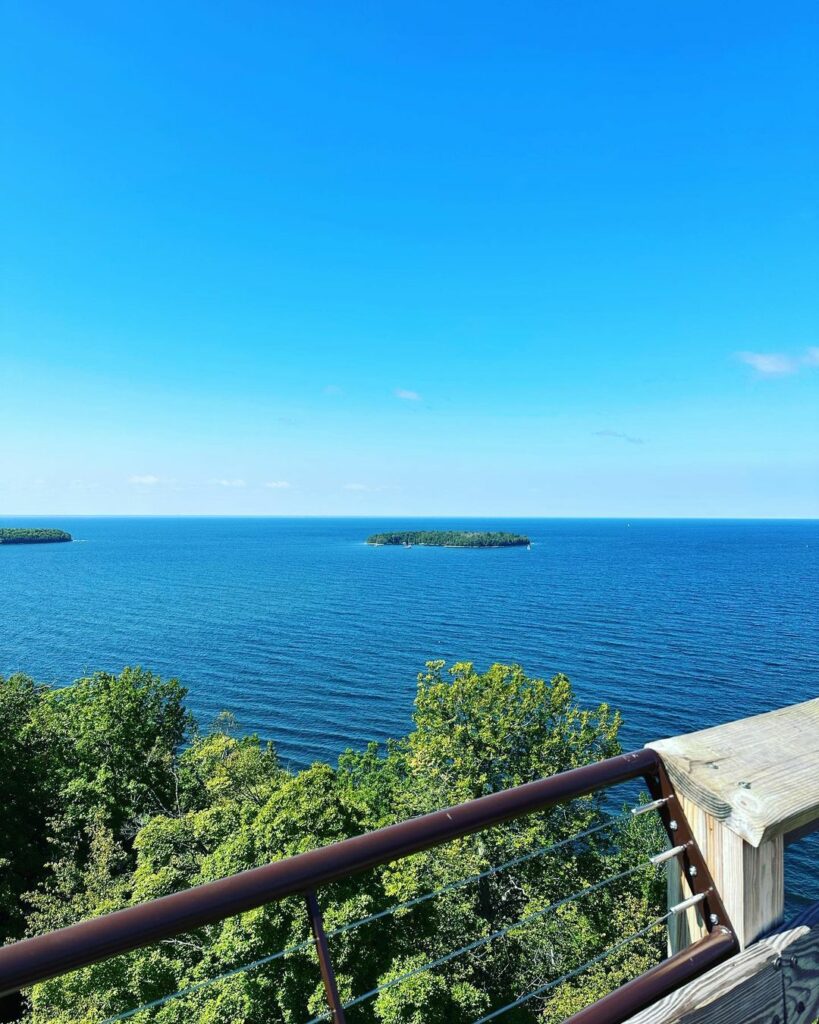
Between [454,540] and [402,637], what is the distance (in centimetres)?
9516

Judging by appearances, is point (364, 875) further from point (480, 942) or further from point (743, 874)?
point (743, 874)

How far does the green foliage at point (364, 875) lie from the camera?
10.1 meters

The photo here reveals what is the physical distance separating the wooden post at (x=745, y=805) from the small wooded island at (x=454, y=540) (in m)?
127

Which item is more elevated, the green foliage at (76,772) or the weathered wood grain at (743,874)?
the weathered wood grain at (743,874)

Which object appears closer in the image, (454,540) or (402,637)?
(402,637)

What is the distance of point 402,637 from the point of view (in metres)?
39.9

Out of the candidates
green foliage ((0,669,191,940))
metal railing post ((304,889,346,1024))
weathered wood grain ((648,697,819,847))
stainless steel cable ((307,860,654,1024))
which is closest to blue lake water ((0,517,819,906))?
green foliage ((0,669,191,940))

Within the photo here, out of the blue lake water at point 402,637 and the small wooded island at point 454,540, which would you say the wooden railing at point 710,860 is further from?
the small wooded island at point 454,540

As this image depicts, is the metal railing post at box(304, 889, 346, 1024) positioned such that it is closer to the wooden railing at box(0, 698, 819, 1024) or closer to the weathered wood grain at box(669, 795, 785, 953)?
the wooden railing at box(0, 698, 819, 1024)

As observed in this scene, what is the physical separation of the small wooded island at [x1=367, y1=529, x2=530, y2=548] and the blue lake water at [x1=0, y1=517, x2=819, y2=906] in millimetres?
50772

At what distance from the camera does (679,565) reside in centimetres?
8338

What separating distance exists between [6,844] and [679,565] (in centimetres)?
8282

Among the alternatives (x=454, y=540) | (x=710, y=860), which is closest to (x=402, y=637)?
(x=710, y=860)

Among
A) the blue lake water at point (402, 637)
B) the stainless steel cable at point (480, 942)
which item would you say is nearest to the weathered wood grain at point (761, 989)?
the stainless steel cable at point (480, 942)
